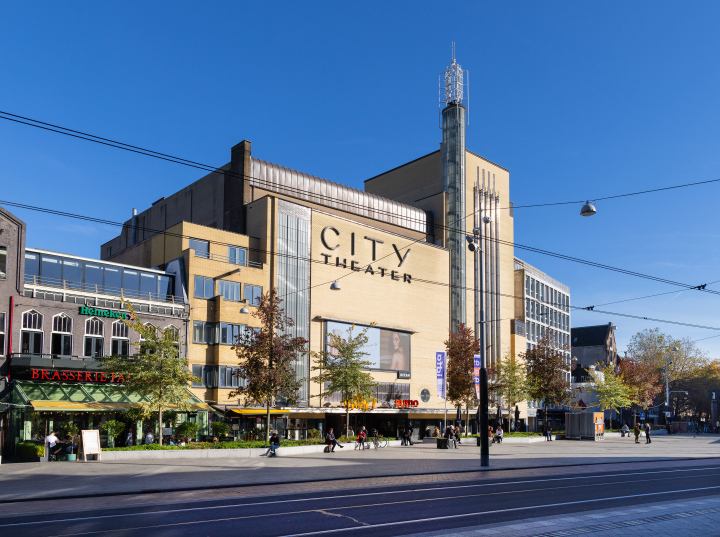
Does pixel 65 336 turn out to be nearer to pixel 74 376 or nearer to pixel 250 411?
pixel 74 376

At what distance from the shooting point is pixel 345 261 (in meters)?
59.6

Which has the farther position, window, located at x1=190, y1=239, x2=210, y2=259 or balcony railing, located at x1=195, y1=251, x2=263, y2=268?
balcony railing, located at x1=195, y1=251, x2=263, y2=268

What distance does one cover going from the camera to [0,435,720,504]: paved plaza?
2077 cm

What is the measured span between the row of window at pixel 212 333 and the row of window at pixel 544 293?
47.9 meters

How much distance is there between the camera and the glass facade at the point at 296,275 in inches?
2121

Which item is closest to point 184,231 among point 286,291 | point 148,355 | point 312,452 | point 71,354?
point 286,291

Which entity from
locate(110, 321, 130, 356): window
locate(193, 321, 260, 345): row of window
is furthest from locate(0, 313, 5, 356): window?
locate(193, 321, 260, 345): row of window

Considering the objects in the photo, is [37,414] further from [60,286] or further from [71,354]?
[60,286]

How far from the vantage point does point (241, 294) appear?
50.0 meters

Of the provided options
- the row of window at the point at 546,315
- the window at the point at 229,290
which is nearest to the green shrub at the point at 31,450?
the window at the point at 229,290

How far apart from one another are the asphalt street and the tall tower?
4825 centimetres

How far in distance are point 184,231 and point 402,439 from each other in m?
22.4

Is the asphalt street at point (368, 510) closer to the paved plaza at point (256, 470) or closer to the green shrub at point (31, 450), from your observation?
the paved plaza at point (256, 470)

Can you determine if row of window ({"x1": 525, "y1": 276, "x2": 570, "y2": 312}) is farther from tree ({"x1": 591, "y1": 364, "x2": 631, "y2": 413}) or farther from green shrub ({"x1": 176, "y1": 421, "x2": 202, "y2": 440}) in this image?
green shrub ({"x1": 176, "y1": 421, "x2": 202, "y2": 440})
